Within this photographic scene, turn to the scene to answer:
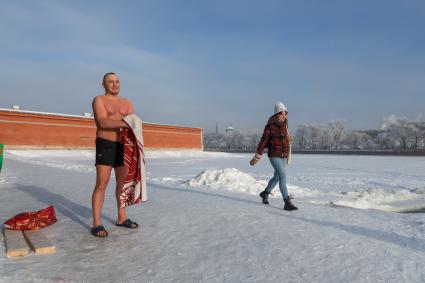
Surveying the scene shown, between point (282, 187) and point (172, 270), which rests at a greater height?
point (282, 187)

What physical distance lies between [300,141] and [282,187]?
108 metres

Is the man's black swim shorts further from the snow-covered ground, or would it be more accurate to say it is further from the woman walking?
the woman walking

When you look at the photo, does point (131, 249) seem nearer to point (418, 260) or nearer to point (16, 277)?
point (16, 277)

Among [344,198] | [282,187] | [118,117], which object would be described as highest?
[118,117]

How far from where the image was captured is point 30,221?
4012 millimetres

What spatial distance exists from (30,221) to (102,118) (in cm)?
151

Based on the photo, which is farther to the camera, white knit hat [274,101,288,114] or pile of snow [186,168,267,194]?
pile of snow [186,168,267,194]

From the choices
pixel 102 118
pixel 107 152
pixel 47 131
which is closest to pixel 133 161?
pixel 107 152

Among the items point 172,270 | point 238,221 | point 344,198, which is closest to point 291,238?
point 238,221

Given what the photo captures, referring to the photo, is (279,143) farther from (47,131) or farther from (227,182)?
(47,131)

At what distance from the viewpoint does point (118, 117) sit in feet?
12.7

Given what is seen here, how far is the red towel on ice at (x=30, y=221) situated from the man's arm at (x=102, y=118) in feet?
4.64

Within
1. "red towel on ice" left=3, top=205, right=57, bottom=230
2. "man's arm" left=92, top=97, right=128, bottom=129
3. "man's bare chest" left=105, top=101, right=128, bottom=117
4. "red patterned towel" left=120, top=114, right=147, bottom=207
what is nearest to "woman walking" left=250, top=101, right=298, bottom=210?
"red patterned towel" left=120, top=114, right=147, bottom=207

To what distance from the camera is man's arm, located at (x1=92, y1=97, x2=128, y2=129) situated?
12.2 ft
